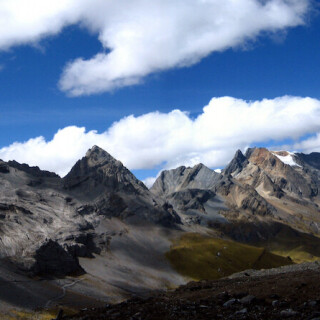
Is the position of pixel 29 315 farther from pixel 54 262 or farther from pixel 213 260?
pixel 213 260

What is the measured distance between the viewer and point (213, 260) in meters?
178

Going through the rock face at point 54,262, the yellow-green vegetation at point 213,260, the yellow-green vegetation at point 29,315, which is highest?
the yellow-green vegetation at point 213,260

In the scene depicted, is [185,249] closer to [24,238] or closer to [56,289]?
[24,238]

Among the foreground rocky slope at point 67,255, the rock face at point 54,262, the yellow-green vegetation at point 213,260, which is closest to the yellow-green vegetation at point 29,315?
the foreground rocky slope at point 67,255

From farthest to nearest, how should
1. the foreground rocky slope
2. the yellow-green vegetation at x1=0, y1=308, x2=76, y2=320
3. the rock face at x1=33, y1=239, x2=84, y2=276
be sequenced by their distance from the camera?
the rock face at x1=33, y1=239, x2=84, y2=276
the foreground rocky slope
the yellow-green vegetation at x1=0, y1=308, x2=76, y2=320

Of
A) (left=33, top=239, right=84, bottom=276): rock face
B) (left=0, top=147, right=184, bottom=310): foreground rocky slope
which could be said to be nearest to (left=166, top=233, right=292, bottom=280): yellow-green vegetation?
(left=0, top=147, right=184, bottom=310): foreground rocky slope

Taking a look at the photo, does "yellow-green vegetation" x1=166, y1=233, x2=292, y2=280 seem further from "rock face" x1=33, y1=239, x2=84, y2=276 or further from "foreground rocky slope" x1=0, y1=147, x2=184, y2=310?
"rock face" x1=33, y1=239, x2=84, y2=276

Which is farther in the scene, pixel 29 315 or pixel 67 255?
pixel 67 255

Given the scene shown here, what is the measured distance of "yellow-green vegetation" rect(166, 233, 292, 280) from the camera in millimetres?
164375

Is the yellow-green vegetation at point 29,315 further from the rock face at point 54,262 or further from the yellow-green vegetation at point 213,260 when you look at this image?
the yellow-green vegetation at point 213,260

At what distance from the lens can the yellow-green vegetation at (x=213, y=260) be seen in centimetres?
16438

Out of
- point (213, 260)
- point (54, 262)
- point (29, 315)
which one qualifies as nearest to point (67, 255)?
point (54, 262)

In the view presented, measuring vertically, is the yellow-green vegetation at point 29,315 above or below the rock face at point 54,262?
below

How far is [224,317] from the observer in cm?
3375
